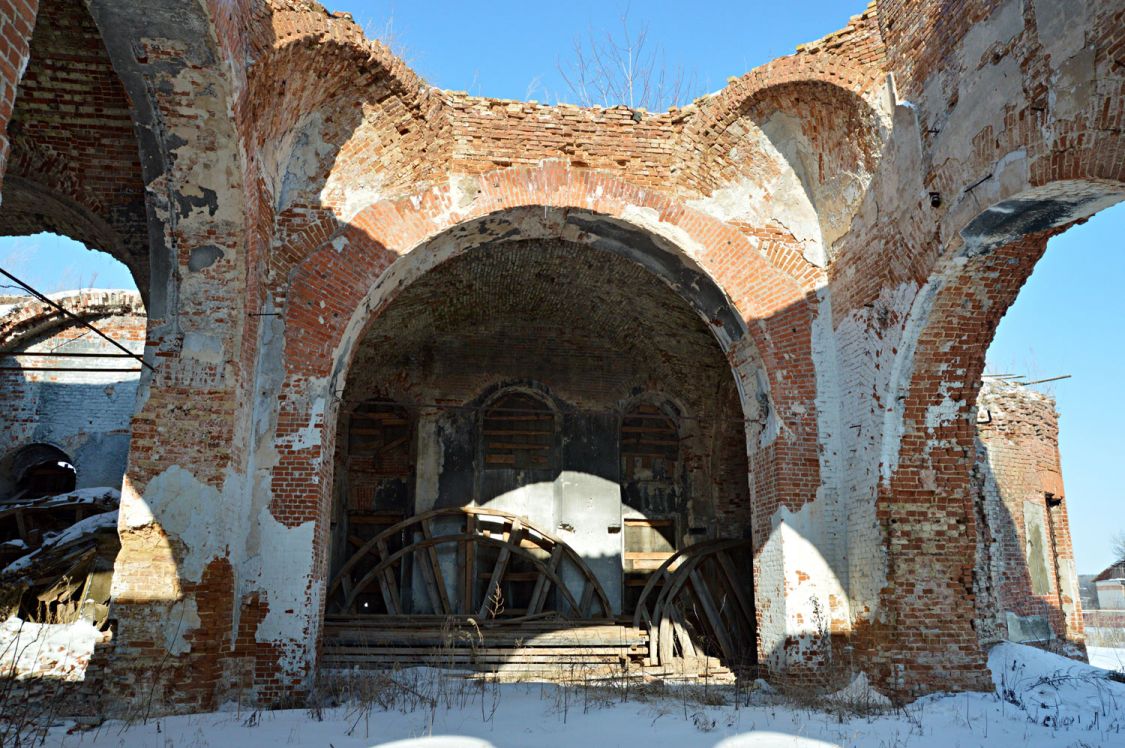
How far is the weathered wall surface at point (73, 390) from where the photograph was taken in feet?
41.4

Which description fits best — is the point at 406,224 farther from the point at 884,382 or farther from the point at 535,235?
the point at 884,382

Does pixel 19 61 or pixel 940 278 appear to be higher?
pixel 940 278

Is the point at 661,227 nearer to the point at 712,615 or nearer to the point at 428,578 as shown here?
the point at 712,615

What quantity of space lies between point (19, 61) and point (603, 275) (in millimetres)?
8733

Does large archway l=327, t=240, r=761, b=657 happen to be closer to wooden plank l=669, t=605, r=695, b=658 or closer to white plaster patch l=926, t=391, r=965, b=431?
wooden plank l=669, t=605, r=695, b=658

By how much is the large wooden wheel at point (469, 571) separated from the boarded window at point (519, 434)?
945mm

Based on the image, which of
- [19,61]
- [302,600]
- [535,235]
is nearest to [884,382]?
[535,235]

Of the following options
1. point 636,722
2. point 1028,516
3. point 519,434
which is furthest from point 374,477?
point 1028,516

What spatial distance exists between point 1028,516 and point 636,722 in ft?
36.4

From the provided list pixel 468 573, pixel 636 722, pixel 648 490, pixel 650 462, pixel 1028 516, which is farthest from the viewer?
pixel 1028 516

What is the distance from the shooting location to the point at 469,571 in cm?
1188

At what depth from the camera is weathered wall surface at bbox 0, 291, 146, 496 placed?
12.6 metres

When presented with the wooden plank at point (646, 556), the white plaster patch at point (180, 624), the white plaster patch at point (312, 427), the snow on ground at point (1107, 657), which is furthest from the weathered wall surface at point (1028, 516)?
the white plaster patch at point (180, 624)

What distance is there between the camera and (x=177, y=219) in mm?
7531
